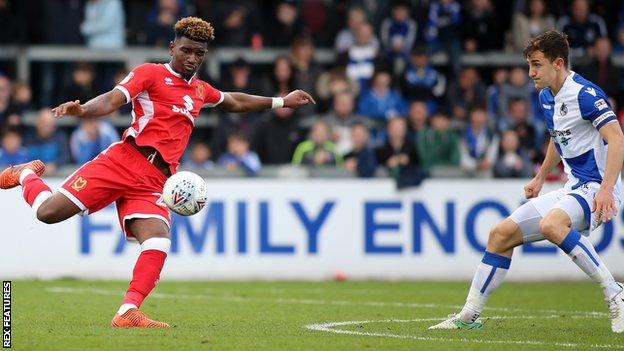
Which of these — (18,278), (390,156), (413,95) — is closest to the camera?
(18,278)

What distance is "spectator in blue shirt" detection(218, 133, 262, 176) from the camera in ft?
57.1

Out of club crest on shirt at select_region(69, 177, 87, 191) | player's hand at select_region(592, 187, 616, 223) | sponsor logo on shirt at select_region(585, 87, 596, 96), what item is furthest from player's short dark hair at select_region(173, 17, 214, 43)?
player's hand at select_region(592, 187, 616, 223)

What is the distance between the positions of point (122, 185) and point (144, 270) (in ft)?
2.41

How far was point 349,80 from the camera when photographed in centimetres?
1934

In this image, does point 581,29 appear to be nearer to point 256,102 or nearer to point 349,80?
point 349,80

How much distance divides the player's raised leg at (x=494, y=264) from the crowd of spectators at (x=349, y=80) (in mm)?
7122

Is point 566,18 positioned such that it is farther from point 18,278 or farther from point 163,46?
point 18,278

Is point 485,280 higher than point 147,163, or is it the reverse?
point 147,163

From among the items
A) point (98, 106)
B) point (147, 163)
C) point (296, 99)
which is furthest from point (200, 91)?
point (98, 106)

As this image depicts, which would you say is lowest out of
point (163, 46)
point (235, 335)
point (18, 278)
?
point (18, 278)

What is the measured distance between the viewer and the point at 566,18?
20125 millimetres

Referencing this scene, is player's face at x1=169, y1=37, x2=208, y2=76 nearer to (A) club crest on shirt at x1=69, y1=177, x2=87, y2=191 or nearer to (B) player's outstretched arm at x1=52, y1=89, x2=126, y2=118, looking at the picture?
(B) player's outstretched arm at x1=52, y1=89, x2=126, y2=118

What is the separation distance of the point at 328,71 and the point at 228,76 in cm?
175

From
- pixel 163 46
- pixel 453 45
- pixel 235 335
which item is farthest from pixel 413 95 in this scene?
pixel 235 335
